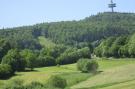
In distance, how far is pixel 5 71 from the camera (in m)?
102

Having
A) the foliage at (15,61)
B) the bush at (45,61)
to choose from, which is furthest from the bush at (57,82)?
the bush at (45,61)

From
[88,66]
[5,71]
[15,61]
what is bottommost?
[5,71]

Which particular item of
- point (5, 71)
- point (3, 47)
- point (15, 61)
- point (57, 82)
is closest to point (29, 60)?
point (15, 61)

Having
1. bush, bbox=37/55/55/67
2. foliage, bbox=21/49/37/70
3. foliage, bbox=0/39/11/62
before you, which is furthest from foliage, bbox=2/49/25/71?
bush, bbox=37/55/55/67

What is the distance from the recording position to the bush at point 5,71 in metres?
102

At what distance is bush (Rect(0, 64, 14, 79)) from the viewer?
333 ft

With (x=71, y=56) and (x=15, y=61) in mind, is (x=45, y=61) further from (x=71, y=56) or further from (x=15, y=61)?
(x=15, y=61)

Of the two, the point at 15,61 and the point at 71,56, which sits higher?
the point at 15,61

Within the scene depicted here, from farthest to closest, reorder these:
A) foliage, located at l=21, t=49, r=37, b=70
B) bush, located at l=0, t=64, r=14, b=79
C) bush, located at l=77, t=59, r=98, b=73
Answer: foliage, located at l=21, t=49, r=37, b=70
bush, located at l=77, t=59, r=98, b=73
bush, located at l=0, t=64, r=14, b=79

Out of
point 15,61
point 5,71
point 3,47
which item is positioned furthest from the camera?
point 3,47

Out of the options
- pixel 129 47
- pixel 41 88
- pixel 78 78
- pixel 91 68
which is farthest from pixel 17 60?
pixel 41 88

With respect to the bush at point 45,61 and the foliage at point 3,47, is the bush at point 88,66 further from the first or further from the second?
the foliage at point 3,47

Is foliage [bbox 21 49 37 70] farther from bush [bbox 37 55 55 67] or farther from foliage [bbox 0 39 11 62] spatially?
foliage [bbox 0 39 11 62]

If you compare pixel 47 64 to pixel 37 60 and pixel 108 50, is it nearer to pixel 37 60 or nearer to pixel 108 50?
pixel 37 60
